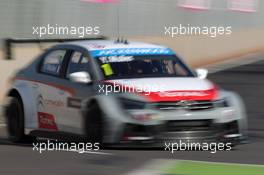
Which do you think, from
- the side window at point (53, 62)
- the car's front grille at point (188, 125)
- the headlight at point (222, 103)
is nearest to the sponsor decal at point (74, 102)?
the side window at point (53, 62)

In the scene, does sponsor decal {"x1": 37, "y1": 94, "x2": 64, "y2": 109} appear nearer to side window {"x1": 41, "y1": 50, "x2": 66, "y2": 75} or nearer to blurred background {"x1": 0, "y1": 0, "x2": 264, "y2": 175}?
side window {"x1": 41, "y1": 50, "x2": 66, "y2": 75}

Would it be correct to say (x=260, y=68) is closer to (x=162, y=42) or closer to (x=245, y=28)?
(x=162, y=42)


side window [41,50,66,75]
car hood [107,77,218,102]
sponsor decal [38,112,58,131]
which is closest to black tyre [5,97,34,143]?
sponsor decal [38,112,58,131]

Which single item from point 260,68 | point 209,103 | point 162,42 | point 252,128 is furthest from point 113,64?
point 260,68

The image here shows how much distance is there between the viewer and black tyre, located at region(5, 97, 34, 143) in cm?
1221

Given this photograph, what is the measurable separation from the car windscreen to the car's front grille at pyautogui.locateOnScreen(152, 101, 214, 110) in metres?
0.93

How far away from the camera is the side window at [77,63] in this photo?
37.6 ft

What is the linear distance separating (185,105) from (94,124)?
1144 mm

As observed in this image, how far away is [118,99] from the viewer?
34.2ft

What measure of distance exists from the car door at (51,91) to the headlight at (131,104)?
3.46 ft

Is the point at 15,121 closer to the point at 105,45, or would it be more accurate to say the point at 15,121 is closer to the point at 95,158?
the point at 105,45

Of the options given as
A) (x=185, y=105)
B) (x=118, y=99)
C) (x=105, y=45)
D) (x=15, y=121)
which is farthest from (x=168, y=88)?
(x=15, y=121)

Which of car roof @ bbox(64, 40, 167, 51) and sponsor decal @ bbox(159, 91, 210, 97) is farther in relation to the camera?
car roof @ bbox(64, 40, 167, 51)

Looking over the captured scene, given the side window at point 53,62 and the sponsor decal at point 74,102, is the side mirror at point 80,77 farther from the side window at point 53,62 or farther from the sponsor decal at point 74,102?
the side window at point 53,62
